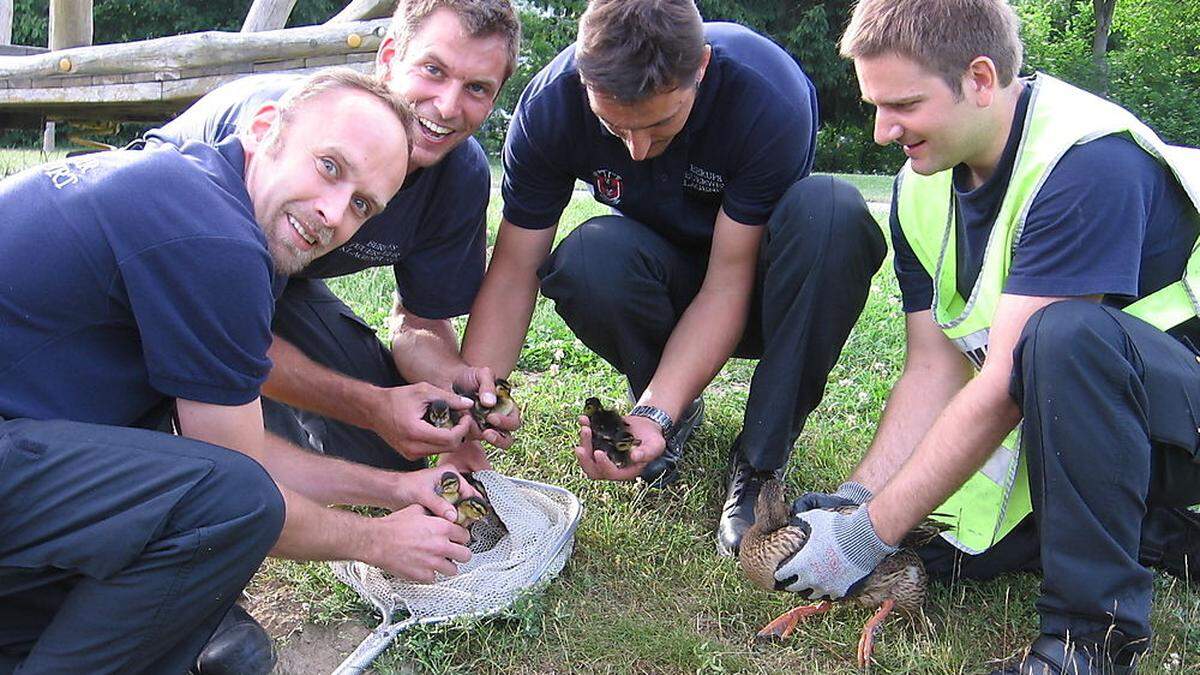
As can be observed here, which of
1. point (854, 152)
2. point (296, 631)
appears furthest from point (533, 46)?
point (296, 631)

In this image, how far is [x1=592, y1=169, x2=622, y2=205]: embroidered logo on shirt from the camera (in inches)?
141

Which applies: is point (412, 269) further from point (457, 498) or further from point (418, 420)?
point (457, 498)

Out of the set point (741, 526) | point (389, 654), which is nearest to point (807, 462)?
point (741, 526)

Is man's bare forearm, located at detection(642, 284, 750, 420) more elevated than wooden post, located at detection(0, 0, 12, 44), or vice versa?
man's bare forearm, located at detection(642, 284, 750, 420)

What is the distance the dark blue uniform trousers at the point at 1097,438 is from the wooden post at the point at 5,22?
10.5 metres

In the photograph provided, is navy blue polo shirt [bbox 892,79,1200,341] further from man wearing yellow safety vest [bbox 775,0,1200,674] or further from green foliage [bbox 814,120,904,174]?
green foliage [bbox 814,120,904,174]

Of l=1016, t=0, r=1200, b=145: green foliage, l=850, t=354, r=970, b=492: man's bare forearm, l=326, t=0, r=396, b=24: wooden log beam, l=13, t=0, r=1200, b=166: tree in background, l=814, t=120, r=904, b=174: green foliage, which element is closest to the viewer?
l=850, t=354, r=970, b=492: man's bare forearm

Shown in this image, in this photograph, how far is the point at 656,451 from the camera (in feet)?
10.5

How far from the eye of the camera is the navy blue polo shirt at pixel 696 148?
3.37m

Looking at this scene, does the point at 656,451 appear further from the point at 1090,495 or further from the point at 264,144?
the point at 264,144

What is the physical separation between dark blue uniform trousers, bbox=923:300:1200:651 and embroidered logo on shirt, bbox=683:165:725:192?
1.29m

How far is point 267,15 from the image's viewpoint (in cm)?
798

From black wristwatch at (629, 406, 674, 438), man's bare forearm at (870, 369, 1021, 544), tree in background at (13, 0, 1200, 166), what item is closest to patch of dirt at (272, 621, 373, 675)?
black wristwatch at (629, 406, 674, 438)

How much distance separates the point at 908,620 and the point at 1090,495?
2.18 feet
